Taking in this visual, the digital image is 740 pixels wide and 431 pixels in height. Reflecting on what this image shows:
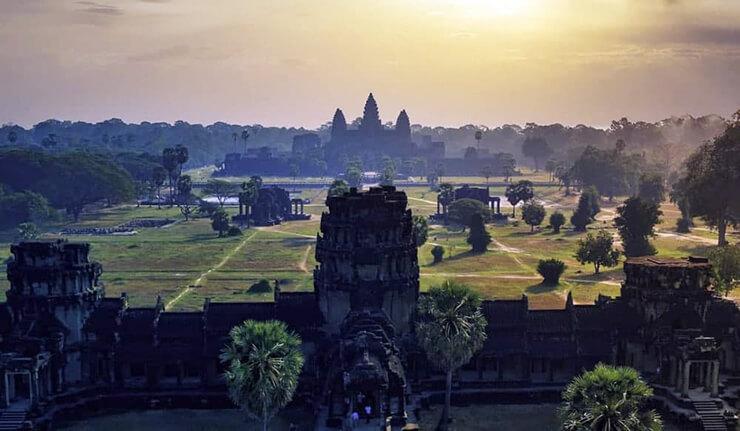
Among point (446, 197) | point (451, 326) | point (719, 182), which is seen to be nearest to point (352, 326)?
point (451, 326)

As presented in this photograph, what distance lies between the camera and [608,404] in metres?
35.4

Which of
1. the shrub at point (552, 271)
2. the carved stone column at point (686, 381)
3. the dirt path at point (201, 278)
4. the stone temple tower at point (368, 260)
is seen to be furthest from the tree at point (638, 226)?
the dirt path at point (201, 278)

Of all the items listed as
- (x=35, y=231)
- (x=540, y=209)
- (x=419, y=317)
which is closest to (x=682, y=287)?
(x=419, y=317)

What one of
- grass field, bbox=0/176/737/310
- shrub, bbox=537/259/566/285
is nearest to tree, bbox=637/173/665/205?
grass field, bbox=0/176/737/310

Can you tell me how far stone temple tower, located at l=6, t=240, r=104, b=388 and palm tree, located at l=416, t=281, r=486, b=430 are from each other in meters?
26.7

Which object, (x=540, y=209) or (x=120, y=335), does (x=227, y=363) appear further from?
(x=540, y=209)

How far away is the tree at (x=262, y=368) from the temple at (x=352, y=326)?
10.1 m

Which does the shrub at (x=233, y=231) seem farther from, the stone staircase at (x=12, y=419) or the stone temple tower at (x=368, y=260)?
the stone staircase at (x=12, y=419)

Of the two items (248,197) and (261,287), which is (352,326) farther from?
(248,197)

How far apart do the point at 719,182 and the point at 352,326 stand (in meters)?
74.7

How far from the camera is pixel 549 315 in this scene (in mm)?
58688

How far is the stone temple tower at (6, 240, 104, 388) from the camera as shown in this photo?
55469 mm

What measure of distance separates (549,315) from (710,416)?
1361cm

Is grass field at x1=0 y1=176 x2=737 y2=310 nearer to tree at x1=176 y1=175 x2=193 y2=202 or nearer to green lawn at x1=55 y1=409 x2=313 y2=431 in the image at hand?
tree at x1=176 y1=175 x2=193 y2=202
